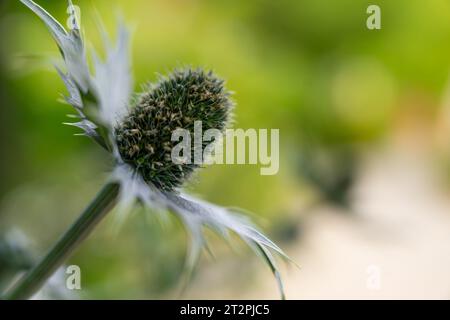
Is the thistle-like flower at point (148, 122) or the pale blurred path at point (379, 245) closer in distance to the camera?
the thistle-like flower at point (148, 122)

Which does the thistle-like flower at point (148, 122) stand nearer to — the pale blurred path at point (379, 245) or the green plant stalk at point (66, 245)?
the green plant stalk at point (66, 245)

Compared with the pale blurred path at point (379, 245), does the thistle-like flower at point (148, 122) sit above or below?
above

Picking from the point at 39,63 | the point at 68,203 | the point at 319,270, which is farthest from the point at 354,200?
the point at 39,63

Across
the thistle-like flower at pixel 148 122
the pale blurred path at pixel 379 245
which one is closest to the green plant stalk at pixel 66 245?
the thistle-like flower at pixel 148 122

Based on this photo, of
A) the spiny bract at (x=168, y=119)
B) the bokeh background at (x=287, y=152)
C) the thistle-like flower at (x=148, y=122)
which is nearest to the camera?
the thistle-like flower at (x=148, y=122)

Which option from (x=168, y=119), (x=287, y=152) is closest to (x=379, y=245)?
(x=287, y=152)

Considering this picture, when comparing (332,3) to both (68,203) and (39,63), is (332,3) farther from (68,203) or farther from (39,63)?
(39,63)

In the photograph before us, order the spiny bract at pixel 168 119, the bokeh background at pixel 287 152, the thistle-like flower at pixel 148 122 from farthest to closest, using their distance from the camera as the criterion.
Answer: the bokeh background at pixel 287 152
the spiny bract at pixel 168 119
the thistle-like flower at pixel 148 122
